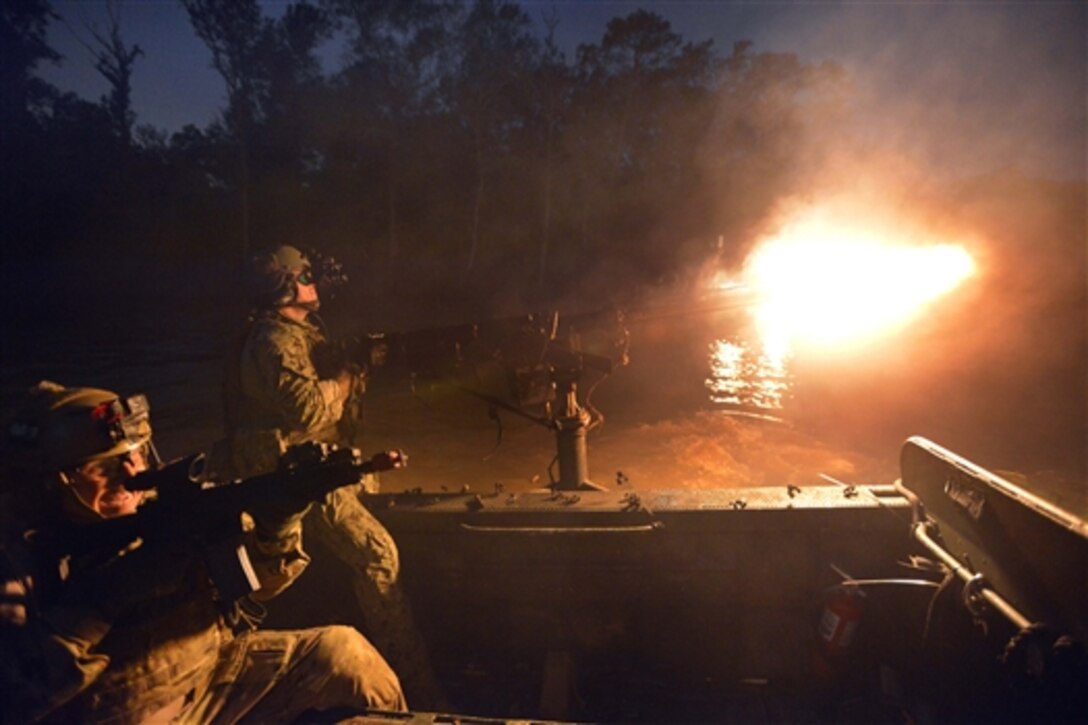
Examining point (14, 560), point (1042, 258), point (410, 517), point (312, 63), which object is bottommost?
point (410, 517)

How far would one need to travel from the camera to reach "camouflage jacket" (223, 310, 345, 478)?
363cm

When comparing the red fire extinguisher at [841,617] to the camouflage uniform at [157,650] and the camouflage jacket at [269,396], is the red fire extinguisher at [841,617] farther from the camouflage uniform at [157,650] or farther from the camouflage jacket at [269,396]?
the camouflage jacket at [269,396]

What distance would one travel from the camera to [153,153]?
33188 mm

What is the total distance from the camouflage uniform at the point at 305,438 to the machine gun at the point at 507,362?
0.45 m

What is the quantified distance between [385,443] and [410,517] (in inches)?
224

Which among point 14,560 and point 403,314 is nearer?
point 14,560

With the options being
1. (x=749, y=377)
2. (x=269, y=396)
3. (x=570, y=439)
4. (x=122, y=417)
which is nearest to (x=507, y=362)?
(x=570, y=439)

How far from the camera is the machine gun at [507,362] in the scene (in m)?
4.35

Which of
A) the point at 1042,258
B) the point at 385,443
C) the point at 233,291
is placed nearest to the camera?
the point at 385,443

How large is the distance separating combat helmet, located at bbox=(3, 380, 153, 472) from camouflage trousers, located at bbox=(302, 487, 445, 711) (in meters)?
1.44

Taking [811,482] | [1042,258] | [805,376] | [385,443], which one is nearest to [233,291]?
[385,443]

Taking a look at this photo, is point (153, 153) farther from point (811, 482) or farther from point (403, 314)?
point (811, 482)

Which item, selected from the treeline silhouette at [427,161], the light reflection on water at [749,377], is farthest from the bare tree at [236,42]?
the light reflection on water at [749,377]

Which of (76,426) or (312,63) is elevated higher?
(312,63)
